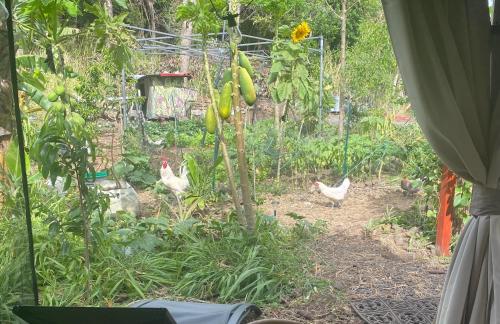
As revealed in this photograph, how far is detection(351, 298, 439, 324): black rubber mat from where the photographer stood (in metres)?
1.89

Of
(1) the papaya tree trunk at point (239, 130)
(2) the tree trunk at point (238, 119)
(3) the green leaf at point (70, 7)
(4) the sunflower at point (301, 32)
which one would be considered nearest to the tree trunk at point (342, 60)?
(4) the sunflower at point (301, 32)

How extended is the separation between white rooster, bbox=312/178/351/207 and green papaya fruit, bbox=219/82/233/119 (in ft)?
3.17

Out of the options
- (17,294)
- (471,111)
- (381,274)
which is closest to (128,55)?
(17,294)

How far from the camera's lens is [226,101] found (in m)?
2.05

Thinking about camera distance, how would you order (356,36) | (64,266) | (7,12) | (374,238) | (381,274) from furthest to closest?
(356,36) < (374,238) < (381,274) < (64,266) < (7,12)

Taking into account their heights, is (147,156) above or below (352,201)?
above

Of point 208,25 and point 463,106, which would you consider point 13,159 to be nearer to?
point 208,25

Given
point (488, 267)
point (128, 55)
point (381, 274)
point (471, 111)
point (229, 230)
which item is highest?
point (128, 55)

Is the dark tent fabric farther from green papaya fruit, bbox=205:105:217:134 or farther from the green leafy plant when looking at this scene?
the green leafy plant

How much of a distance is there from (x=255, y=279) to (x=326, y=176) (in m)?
1.33

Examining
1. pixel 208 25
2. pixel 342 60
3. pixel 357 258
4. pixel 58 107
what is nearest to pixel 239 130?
pixel 208 25

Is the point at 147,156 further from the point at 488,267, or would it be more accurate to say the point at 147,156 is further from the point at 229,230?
the point at 488,267

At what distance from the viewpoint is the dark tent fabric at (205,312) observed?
1.49m

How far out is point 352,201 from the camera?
9.68 ft
